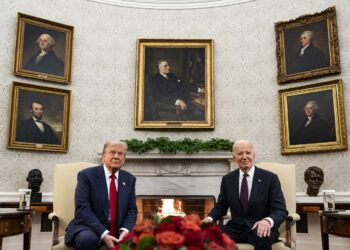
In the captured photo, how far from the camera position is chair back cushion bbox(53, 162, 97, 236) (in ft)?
13.3

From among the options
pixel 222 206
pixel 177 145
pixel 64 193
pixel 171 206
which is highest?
pixel 177 145

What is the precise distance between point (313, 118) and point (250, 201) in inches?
139

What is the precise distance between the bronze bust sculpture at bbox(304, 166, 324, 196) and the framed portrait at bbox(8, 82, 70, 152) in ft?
14.5

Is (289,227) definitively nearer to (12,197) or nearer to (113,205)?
(113,205)

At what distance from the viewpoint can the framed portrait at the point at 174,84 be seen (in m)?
7.34

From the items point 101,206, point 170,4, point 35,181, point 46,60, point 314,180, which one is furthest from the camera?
point 170,4

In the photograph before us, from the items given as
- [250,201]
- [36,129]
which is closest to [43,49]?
[36,129]

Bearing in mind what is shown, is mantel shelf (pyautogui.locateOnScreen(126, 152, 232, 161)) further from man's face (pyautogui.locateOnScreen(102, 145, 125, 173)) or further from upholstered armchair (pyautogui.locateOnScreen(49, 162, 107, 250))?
man's face (pyautogui.locateOnScreen(102, 145, 125, 173))

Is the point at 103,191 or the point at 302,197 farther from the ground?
the point at 103,191

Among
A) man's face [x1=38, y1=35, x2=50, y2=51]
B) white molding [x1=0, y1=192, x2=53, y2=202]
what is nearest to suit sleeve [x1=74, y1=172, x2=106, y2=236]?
white molding [x1=0, y1=192, x2=53, y2=202]

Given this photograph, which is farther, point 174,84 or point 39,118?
point 174,84

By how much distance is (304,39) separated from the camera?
6.84m

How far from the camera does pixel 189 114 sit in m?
7.40

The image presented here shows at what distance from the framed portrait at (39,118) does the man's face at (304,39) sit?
4.63 meters
